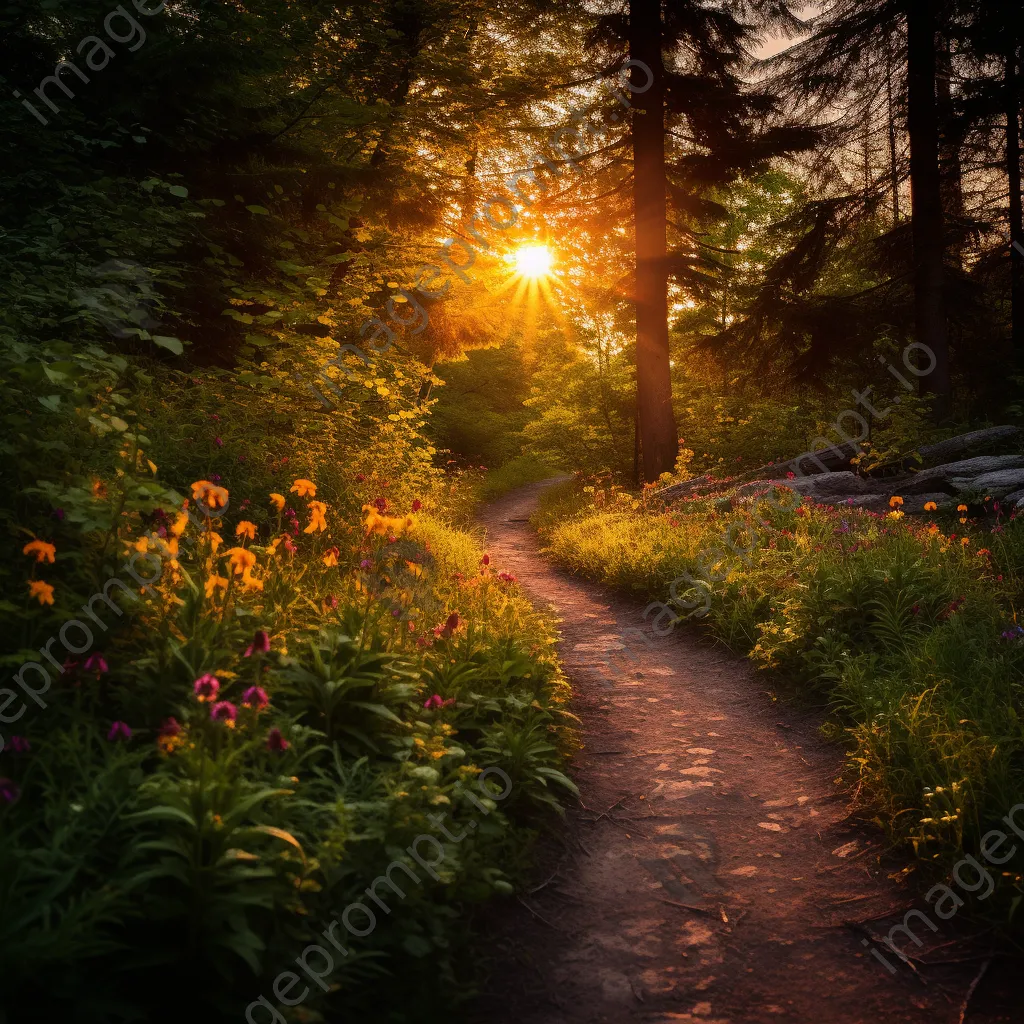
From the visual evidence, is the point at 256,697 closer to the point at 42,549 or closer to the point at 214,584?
the point at 214,584

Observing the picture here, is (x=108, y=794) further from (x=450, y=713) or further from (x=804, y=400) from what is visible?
(x=804, y=400)

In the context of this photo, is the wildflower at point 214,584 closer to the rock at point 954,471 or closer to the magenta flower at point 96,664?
the magenta flower at point 96,664

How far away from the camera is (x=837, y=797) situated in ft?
12.5

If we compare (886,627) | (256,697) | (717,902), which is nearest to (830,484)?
(886,627)

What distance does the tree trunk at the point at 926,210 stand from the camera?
12055 mm

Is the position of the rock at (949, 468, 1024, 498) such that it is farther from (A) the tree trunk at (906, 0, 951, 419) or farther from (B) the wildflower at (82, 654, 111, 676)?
(B) the wildflower at (82, 654, 111, 676)

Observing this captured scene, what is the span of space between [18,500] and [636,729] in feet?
13.4

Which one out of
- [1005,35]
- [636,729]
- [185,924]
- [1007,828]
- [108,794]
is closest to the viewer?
[185,924]

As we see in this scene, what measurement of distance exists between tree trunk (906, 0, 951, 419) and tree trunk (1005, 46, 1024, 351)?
3.14 m

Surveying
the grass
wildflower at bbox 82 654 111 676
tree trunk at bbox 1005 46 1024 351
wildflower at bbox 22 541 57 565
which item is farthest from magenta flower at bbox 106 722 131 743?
tree trunk at bbox 1005 46 1024 351

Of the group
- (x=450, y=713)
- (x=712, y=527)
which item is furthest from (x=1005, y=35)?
(x=450, y=713)

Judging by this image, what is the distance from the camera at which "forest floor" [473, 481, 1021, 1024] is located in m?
2.49

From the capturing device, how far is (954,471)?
8969 mm

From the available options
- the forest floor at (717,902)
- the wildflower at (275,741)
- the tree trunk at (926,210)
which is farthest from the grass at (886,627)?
the tree trunk at (926,210)
